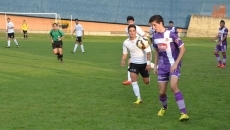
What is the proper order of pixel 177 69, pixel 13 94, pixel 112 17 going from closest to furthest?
pixel 177 69, pixel 13 94, pixel 112 17

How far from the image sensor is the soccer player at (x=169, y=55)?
7992 millimetres

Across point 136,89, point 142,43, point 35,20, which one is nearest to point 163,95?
point 136,89

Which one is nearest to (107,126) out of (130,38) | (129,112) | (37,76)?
(129,112)

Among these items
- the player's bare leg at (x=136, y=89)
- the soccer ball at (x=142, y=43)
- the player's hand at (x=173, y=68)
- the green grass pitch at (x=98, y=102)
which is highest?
the soccer ball at (x=142, y=43)

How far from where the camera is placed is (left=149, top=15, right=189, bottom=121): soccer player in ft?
26.2

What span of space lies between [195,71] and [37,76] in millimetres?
6232

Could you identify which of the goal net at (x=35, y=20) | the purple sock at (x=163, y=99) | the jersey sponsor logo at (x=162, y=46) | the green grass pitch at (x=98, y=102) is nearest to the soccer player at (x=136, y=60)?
the green grass pitch at (x=98, y=102)

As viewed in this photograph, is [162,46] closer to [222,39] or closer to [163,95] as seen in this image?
[163,95]

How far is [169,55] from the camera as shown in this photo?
815 centimetres

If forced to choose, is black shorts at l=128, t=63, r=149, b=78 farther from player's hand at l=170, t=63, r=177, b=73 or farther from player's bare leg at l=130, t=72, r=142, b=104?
player's hand at l=170, t=63, r=177, b=73

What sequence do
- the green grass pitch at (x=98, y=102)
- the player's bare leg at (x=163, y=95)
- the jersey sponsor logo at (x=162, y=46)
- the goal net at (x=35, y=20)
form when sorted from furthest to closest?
the goal net at (x=35, y=20)
the player's bare leg at (x=163, y=95)
the jersey sponsor logo at (x=162, y=46)
the green grass pitch at (x=98, y=102)

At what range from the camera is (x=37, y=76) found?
14.7 meters

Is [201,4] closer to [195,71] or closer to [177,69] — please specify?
[195,71]

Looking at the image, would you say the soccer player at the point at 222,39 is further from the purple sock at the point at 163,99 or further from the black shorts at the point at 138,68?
the purple sock at the point at 163,99
